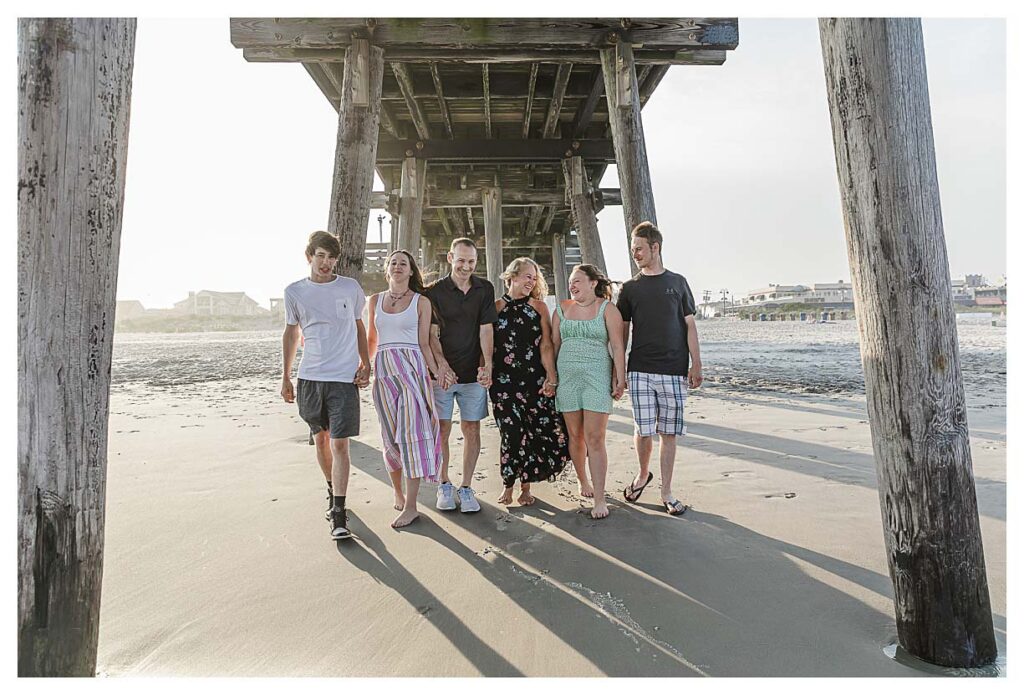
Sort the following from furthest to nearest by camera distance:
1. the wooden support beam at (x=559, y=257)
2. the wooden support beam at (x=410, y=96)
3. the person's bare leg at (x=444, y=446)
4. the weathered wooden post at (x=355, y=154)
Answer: the wooden support beam at (x=559, y=257) → the wooden support beam at (x=410, y=96) → the weathered wooden post at (x=355, y=154) → the person's bare leg at (x=444, y=446)

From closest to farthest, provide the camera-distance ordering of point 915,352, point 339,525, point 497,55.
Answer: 1. point 915,352
2. point 339,525
3. point 497,55

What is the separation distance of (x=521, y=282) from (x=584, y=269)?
17.1 inches

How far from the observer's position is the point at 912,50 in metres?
2.30

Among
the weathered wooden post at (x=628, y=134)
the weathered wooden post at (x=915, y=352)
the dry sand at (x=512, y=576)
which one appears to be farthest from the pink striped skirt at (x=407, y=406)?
the weathered wooden post at (x=628, y=134)

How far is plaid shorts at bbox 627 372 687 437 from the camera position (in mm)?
4008

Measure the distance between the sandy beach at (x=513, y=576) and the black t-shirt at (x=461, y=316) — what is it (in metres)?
1.00

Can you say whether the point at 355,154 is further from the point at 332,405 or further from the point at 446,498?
the point at 446,498

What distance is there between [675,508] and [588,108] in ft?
18.3

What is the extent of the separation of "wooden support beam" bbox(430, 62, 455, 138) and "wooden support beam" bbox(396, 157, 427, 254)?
0.67 m

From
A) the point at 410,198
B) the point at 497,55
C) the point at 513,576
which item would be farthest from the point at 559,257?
the point at 513,576

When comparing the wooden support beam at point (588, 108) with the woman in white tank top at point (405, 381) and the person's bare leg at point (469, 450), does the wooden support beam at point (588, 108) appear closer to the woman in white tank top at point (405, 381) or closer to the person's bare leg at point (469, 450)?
the woman in white tank top at point (405, 381)

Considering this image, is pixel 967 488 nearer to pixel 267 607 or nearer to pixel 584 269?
pixel 584 269

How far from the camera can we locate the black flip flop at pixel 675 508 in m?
3.90

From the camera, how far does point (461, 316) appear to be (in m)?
4.13
